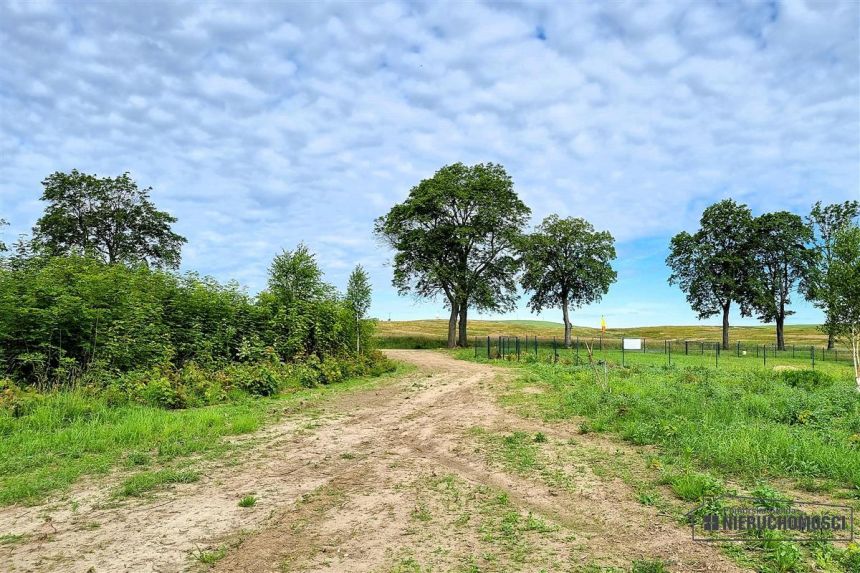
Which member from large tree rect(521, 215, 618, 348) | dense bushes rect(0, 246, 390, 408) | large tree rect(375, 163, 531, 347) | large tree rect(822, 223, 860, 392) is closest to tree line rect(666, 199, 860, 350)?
large tree rect(521, 215, 618, 348)

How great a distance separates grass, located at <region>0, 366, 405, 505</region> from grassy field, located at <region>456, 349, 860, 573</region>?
533 centimetres

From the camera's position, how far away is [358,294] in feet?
82.8

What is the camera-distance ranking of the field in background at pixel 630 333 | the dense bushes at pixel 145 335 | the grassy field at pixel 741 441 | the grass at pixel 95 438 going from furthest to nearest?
the field in background at pixel 630 333 < the dense bushes at pixel 145 335 < the grass at pixel 95 438 < the grassy field at pixel 741 441

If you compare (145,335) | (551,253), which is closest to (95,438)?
(145,335)

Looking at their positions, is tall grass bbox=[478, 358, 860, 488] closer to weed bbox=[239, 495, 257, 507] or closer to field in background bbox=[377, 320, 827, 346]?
weed bbox=[239, 495, 257, 507]

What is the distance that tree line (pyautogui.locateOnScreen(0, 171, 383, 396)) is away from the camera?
39.9 feet

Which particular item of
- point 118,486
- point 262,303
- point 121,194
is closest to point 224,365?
point 262,303

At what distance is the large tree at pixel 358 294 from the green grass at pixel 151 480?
17.1 m

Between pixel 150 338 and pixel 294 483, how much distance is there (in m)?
9.42

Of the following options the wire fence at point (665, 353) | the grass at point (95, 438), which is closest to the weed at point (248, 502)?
the grass at point (95, 438)

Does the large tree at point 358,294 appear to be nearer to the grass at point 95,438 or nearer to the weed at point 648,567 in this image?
the grass at point 95,438

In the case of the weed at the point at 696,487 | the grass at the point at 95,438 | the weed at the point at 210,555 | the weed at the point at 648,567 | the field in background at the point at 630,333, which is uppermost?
the field in background at the point at 630,333

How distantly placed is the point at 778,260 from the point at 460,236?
33074 mm

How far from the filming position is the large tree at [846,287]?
54.1ft
